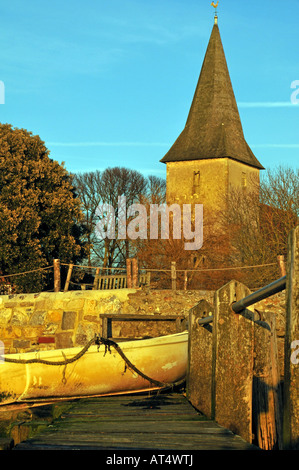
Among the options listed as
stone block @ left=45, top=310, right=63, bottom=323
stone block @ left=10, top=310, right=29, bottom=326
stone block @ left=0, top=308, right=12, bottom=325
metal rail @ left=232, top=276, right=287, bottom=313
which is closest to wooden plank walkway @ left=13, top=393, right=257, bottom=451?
metal rail @ left=232, top=276, right=287, bottom=313

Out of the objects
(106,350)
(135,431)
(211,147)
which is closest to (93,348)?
(106,350)

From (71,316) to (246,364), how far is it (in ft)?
30.3

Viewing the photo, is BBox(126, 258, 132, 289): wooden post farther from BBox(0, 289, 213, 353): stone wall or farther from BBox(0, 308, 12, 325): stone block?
BBox(0, 308, 12, 325): stone block

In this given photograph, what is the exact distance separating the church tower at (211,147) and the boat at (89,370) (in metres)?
31.7

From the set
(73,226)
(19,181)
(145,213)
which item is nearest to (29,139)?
(19,181)

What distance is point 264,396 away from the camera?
6.49 meters

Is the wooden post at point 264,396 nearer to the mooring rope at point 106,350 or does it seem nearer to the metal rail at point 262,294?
the metal rail at point 262,294

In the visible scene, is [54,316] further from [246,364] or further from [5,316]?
[246,364]

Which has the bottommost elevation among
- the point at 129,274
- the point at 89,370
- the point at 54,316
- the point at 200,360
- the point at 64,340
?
the point at 64,340

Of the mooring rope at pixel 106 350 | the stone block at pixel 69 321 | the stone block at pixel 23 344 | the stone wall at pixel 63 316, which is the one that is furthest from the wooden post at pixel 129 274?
the mooring rope at pixel 106 350

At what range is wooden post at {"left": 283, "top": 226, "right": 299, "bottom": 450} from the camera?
3.38 m

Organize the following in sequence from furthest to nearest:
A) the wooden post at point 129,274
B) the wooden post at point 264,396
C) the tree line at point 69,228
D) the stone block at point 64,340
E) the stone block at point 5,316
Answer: the tree line at point 69,228 → the wooden post at point 129,274 → the stone block at point 5,316 → the stone block at point 64,340 → the wooden post at point 264,396

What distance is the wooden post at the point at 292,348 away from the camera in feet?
11.1
